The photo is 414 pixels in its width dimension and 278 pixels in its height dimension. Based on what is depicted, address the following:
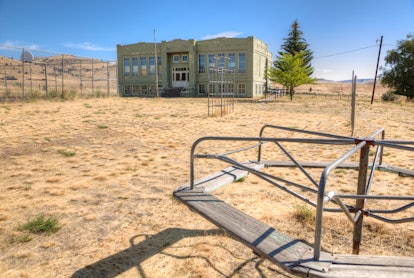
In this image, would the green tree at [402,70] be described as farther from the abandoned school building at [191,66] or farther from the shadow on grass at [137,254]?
the shadow on grass at [137,254]

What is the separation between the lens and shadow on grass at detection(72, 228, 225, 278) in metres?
2.79

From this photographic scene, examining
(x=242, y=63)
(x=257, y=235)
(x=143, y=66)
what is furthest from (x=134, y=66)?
(x=257, y=235)

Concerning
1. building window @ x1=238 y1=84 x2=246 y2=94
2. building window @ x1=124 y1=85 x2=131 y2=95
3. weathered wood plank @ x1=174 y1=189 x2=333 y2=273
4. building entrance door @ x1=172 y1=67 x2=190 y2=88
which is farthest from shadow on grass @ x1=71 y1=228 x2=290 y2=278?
building window @ x1=124 y1=85 x2=131 y2=95

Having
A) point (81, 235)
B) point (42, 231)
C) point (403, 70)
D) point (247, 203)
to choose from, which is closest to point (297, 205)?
point (247, 203)

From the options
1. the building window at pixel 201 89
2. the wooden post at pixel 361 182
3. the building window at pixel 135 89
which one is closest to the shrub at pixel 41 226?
the wooden post at pixel 361 182

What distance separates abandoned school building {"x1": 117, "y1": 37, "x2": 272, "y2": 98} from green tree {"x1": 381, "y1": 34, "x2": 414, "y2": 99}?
16984 millimetres

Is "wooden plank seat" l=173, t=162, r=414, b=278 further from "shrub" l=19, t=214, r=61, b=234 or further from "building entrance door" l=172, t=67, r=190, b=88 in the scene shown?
"building entrance door" l=172, t=67, r=190, b=88

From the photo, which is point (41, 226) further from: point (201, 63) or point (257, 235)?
point (201, 63)

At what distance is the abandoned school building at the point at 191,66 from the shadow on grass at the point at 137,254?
3470 centimetres

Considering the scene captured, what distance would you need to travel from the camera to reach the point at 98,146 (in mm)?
8344

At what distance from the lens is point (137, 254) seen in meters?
3.08

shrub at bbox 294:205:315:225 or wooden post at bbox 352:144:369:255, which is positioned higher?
wooden post at bbox 352:144:369:255

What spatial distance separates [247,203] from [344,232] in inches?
52.2

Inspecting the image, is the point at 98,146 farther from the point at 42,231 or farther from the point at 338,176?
the point at 338,176
